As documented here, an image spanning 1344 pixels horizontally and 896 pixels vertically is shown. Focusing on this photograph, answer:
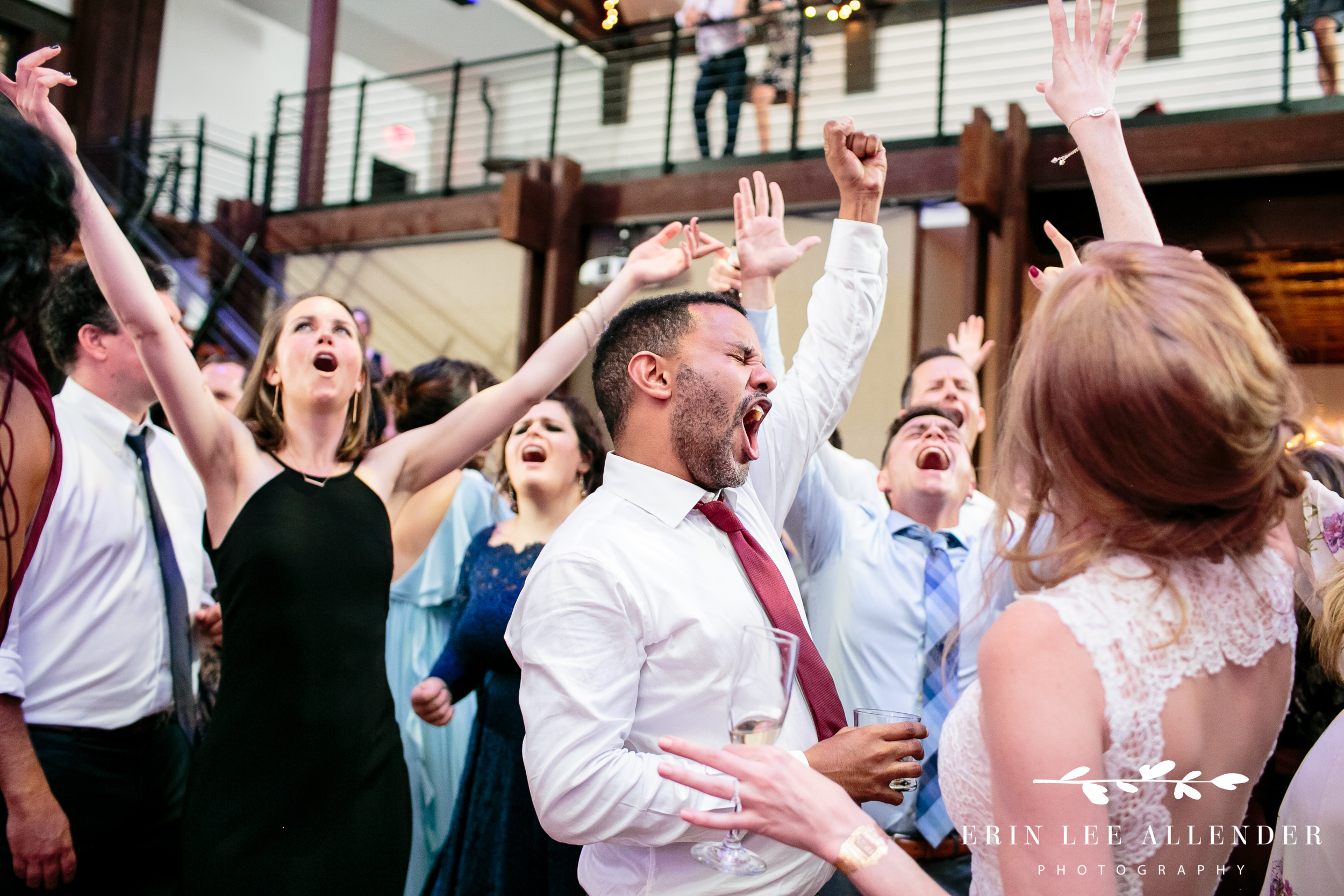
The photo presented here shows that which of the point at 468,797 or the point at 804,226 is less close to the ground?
the point at 804,226

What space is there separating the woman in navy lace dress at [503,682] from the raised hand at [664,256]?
638mm

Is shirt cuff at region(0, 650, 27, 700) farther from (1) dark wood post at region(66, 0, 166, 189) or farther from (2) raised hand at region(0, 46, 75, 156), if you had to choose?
(1) dark wood post at region(66, 0, 166, 189)

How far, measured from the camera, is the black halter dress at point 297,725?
5.87 ft

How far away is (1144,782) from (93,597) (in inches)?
79.7

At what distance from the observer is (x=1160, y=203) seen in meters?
6.14

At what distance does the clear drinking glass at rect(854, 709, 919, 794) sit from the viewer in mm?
1315

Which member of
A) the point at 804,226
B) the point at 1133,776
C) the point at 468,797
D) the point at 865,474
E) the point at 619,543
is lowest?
the point at 468,797

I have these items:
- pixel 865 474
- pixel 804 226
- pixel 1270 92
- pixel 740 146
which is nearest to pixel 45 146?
pixel 865 474

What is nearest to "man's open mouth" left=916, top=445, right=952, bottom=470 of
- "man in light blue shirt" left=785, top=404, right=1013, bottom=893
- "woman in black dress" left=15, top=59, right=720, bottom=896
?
"man in light blue shirt" left=785, top=404, right=1013, bottom=893

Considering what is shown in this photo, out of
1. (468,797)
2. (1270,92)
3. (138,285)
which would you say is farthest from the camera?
(1270,92)

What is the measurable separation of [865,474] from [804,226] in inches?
153

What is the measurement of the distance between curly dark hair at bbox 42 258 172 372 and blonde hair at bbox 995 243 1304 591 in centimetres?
201

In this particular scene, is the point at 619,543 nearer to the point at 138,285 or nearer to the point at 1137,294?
the point at 1137,294

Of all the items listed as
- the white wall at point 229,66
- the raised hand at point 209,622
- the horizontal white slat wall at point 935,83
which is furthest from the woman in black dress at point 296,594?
the white wall at point 229,66
